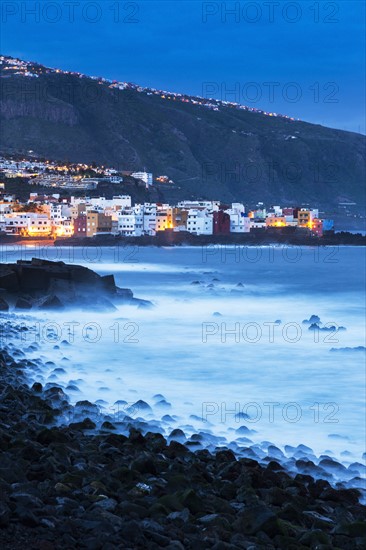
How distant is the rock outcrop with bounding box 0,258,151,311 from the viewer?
16734 mm

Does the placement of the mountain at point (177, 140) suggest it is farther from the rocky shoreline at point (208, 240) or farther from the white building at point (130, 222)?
the white building at point (130, 222)

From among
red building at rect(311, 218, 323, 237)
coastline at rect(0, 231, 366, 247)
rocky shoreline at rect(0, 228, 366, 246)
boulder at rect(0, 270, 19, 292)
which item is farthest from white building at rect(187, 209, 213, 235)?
boulder at rect(0, 270, 19, 292)

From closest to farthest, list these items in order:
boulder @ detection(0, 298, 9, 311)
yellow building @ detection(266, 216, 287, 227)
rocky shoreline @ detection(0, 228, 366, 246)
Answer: boulder @ detection(0, 298, 9, 311), rocky shoreline @ detection(0, 228, 366, 246), yellow building @ detection(266, 216, 287, 227)

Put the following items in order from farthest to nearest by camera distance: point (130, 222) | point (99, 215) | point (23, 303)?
point (130, 222), point (99, 215), point (23, 303)

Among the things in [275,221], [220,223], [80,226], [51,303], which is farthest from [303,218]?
[51,303]

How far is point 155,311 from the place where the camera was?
770 inches

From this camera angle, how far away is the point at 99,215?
71312 millimetres

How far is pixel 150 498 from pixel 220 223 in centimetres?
7417

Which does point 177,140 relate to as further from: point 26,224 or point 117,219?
point 26,224

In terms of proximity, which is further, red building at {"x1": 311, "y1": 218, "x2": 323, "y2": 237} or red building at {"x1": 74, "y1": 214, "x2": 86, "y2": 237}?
red building at {"x1": 311, "y1": 218, "x2": 323, "y2": 237}

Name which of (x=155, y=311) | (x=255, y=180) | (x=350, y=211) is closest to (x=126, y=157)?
(x=255, y=180)

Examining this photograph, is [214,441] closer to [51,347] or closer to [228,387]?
[228,387]

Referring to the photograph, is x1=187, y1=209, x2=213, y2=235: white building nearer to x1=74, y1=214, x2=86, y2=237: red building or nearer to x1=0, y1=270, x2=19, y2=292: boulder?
x1=74, y1=214, x2=86, y2=237: red building

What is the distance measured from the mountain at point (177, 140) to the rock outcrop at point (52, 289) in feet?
309
